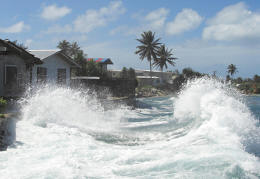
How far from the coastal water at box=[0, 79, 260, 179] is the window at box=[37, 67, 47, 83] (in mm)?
7623

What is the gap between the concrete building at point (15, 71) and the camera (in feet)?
61.3

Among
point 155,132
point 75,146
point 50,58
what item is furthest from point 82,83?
point 75,146

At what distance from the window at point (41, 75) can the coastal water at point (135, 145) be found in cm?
762

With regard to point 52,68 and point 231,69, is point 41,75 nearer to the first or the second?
point 52,68

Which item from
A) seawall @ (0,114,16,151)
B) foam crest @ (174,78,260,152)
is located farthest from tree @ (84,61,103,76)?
seawall @ (0,114,16,151)

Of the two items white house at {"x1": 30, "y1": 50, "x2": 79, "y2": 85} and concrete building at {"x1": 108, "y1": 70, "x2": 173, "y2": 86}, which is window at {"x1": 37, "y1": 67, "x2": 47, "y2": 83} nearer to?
white house at {"x1": 30, "y1": 50, "x2": 79, "y2": 85}

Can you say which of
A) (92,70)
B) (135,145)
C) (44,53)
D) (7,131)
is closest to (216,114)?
(135,145)

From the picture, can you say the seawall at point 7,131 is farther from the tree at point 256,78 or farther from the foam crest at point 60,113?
the tree at point 256,78

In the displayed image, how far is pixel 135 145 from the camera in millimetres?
9836

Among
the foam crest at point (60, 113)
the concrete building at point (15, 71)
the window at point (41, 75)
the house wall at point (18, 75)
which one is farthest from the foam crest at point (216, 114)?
the window at point (41, 75)

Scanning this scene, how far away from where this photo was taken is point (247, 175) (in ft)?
19.8

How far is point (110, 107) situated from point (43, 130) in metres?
11.4

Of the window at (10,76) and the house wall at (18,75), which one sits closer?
the house wall at (18,75)

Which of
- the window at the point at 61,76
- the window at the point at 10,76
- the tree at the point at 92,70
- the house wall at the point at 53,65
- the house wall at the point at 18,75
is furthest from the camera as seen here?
the tree at the point at 92,70
